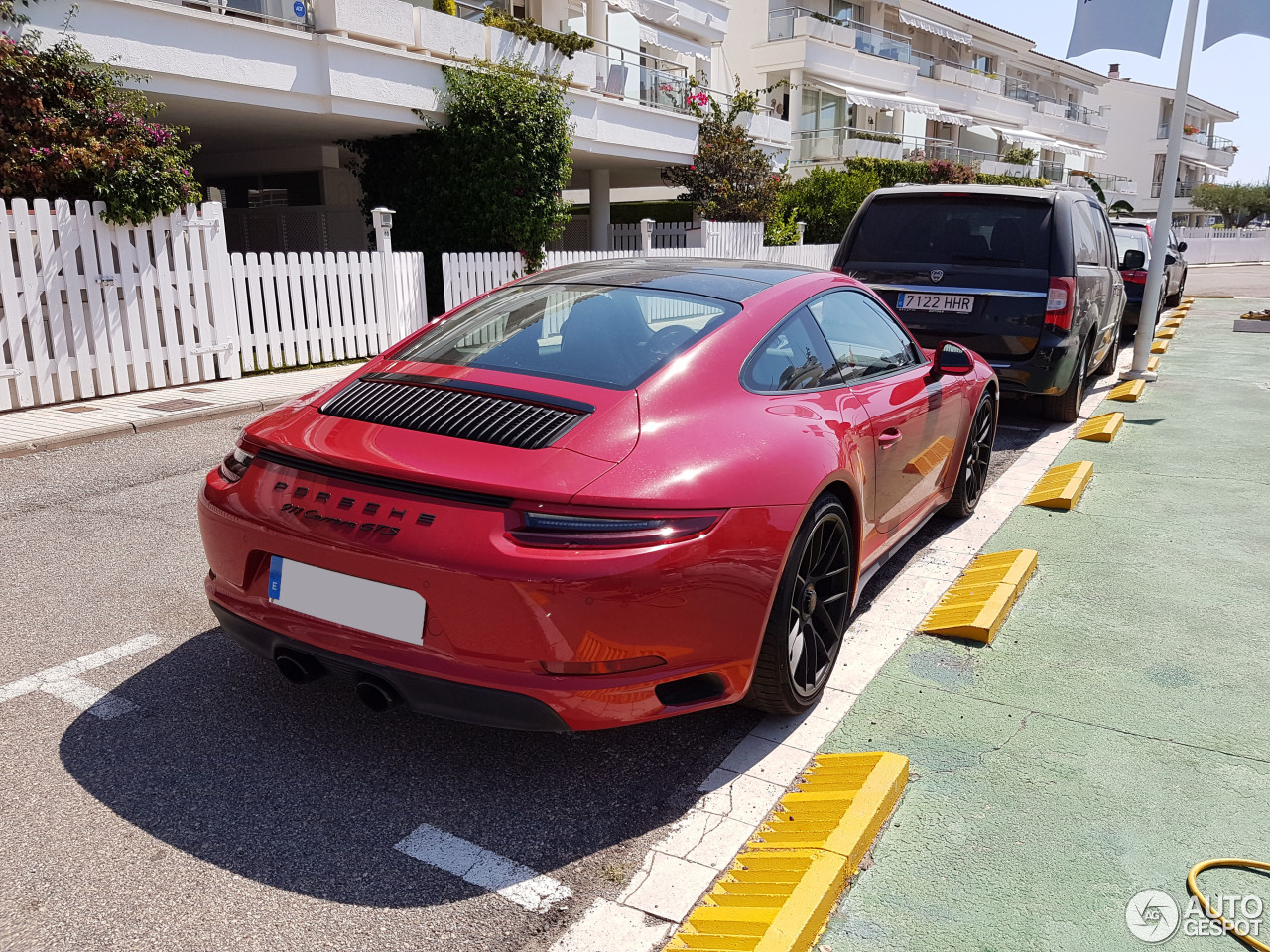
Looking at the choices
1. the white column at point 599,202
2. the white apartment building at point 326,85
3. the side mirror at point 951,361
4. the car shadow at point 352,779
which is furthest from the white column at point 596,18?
the car shadow at point 352,779

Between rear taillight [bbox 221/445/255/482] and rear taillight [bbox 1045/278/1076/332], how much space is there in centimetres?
599

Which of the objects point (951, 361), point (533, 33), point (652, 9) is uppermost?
point (652, 9)

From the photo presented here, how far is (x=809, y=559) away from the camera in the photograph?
3068 millimetres

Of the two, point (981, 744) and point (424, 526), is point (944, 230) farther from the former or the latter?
point (424, 526)

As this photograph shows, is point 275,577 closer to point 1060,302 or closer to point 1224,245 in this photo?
point 1060,302

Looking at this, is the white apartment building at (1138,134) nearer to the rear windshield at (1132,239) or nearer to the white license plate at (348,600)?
the rear windshield at (1132,239)

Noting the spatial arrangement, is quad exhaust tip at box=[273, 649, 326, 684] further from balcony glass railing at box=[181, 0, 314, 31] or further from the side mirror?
balcony glass railing at box=[181, 0, 314, 31]

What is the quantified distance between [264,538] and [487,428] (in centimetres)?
71

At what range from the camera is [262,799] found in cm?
264

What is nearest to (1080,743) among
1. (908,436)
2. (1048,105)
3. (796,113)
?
Result: (908,436)

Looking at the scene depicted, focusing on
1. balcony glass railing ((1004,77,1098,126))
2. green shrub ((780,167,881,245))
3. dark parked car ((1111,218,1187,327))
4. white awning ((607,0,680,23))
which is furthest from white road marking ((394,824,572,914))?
balcony glass railing ((1004,77,1098,126))

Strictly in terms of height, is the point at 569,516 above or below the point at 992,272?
below

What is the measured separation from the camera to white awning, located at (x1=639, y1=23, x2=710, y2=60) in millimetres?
26797

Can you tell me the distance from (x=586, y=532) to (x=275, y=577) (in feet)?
3.15
